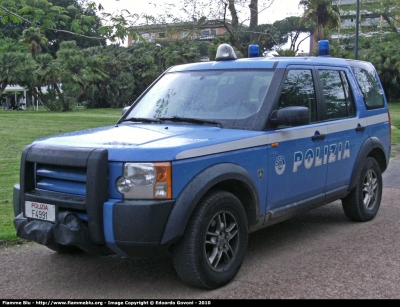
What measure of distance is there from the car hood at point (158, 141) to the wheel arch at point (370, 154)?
78.0 inches

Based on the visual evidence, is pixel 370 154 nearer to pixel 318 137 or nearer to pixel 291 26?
pixel 318 137

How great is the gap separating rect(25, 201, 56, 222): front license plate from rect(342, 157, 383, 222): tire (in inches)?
145

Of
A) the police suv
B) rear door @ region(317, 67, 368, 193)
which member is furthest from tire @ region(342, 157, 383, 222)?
rear door @ region(317, 67, 368, 193)

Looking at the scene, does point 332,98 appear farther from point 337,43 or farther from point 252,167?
point 337,43

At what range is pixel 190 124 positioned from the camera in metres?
5.29

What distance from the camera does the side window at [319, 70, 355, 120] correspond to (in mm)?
6188

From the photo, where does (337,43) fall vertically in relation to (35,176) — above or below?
above

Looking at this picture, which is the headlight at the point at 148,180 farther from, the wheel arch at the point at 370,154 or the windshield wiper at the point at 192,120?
the wheel arch at the point at 370,154

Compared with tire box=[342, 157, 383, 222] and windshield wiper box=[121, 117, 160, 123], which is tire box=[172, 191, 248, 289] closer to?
windshield wiper box=[121, 117, 160, 123]

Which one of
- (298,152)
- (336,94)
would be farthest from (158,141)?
(336,94)

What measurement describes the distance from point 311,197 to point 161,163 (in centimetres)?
219

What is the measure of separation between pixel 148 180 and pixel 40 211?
3.17ft

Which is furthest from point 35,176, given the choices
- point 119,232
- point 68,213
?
point 119,232

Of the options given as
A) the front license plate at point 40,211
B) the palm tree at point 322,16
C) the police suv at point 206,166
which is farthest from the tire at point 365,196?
the palm tree at point 322,16
